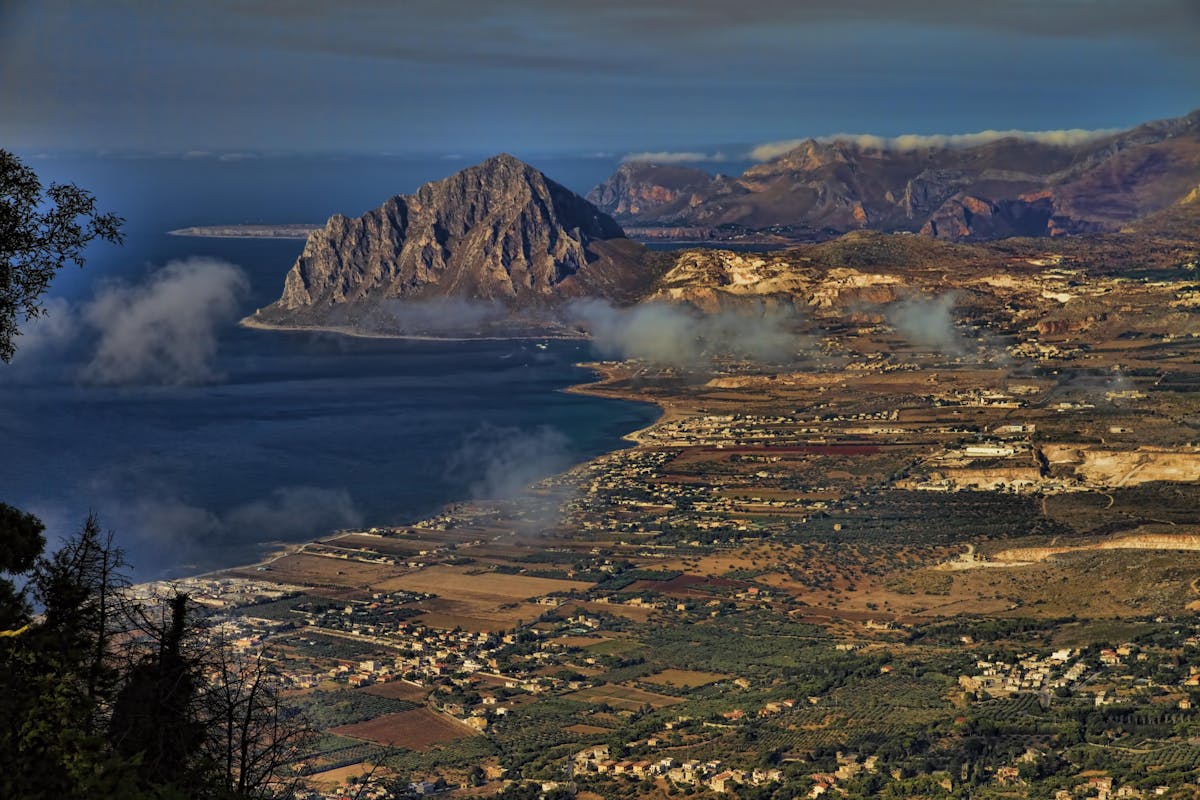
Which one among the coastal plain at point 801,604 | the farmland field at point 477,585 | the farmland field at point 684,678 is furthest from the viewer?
the farmland field at point 477,585

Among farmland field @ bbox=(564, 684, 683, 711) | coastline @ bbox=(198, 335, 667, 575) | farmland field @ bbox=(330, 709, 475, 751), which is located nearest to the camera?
farmland field @ bbox=(330, 709, 475, 751)

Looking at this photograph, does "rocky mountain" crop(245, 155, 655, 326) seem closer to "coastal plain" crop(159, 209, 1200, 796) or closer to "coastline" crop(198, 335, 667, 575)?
"coastline" crop(198, 335, 667, 575)

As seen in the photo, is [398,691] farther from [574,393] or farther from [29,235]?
[574,393]

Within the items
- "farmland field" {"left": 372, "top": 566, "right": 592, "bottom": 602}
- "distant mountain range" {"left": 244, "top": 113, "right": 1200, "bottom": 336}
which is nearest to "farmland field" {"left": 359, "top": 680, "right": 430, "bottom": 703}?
"farmland field" {"left": 372, "top": 566, "right": 592, "bottom": 602}

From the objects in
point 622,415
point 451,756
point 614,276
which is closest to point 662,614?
point 451,756

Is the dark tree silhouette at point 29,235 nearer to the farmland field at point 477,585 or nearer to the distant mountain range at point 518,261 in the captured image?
the farmland field at point 477,585

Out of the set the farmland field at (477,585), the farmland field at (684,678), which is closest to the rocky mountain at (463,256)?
the farmland field at (477,585)

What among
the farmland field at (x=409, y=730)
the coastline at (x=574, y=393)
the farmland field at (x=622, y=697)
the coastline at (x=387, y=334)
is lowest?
the farmland field at (x=622, y=697)

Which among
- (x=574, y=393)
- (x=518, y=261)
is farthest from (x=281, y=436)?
(x=518, y=261)
